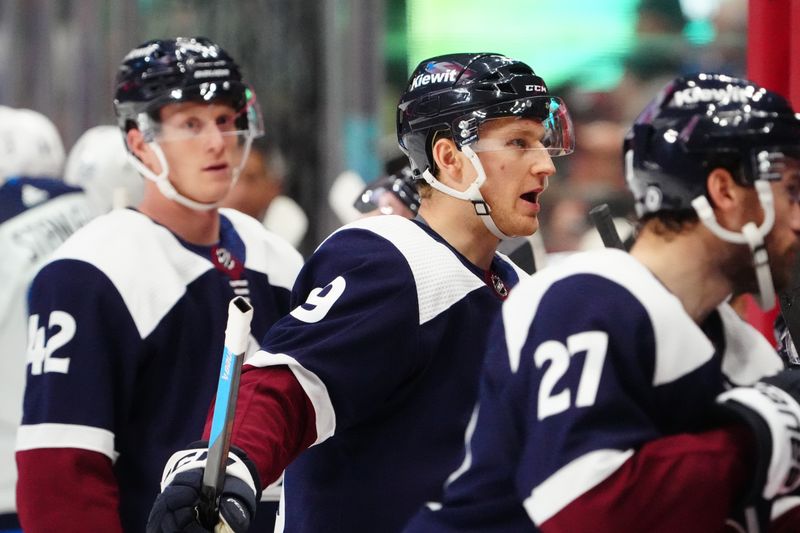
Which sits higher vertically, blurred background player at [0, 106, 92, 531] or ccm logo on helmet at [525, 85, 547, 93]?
ccm logo on helmet at [525, 85, 547, 93]

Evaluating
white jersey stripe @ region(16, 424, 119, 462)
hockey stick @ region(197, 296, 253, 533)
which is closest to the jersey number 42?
white jersey stripe @ region(16, 424, 119, 462)

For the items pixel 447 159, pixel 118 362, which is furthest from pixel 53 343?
pixel 447 159

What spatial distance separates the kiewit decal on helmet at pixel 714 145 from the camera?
6.27 feet

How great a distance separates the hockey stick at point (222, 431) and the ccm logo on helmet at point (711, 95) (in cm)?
64

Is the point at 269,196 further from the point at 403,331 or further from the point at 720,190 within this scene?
the point at 720,190

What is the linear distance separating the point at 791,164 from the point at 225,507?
89cm

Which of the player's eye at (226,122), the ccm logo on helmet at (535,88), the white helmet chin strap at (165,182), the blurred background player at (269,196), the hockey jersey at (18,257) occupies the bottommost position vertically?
the blurred background player at (269,196)

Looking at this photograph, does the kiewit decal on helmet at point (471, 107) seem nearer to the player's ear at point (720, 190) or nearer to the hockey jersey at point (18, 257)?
the player's ear at point (720, 190)

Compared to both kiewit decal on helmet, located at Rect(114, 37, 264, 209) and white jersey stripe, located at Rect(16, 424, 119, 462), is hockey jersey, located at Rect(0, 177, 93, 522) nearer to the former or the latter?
kiewit decal on helmet, located at Rect(114, 37, 264, 209)

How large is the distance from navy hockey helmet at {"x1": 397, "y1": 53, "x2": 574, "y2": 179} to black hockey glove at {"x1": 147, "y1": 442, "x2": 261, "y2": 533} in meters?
0.74

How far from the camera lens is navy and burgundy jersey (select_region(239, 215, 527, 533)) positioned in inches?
96.5

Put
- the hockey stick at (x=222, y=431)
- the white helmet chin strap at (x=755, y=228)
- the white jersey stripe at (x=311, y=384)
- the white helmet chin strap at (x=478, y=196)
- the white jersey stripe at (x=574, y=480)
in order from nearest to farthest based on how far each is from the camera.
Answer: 1. the white jersey stripe at (x=574, y=480)
2. the white helmet chin strap at (x=755, y=228)
3. the hockey stick at (x=222, y=431)
4. the white jersey stripe at (x=311, y=384)
5. the white helmet chin strap at (x=478, y=196)

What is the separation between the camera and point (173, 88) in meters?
3.30

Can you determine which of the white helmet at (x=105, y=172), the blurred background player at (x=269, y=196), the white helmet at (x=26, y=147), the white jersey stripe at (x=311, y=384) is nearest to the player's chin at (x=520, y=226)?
the white jersey stripe at (x=311, y=384)
